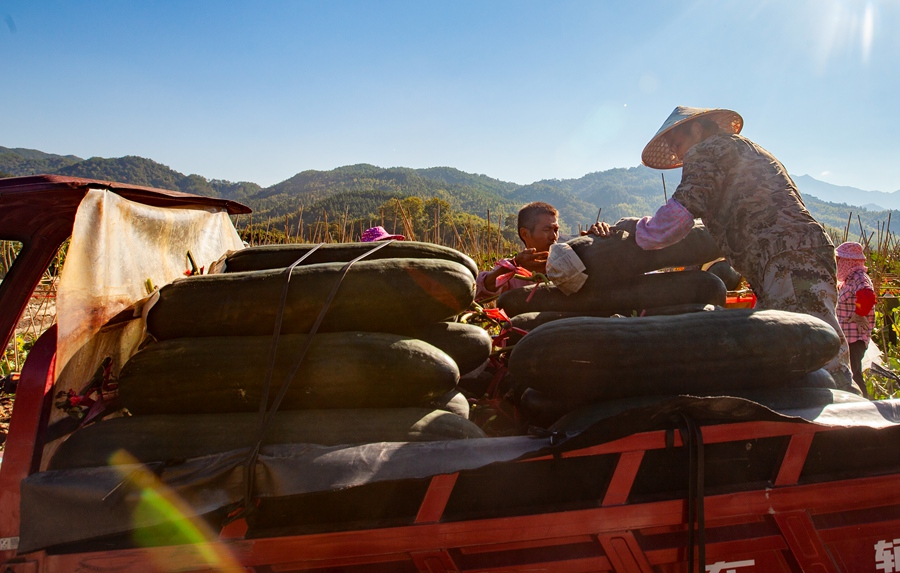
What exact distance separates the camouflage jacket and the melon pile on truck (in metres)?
1.24

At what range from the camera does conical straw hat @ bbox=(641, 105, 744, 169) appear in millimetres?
3465

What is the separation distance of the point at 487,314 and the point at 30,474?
2116 mm

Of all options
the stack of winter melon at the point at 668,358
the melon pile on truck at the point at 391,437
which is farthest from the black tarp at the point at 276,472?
the stack of winter melon at the point at 668,358

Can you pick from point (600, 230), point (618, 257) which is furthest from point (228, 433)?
point (600, 230)

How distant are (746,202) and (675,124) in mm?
732

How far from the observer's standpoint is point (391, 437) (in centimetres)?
169

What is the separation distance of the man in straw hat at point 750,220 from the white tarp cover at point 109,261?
2545 mm

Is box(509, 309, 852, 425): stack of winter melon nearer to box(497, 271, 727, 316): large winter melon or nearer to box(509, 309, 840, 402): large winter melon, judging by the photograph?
box(509, 309, 840, 402): large winter melon

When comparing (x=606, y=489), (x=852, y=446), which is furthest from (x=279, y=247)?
(x=852, y=446)

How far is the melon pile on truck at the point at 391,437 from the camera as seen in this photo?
1476 mm

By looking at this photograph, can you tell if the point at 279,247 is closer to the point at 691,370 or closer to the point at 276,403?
the point at 276,403

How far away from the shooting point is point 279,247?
7.90 ft

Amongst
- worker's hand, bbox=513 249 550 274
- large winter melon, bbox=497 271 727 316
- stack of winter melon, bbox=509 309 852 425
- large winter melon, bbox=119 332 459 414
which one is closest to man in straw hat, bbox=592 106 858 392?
large winter melon, bbox=497 271 727 316

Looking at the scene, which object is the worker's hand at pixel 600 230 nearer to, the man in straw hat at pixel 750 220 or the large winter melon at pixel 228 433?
the man in straw hat at pixel 750 220
